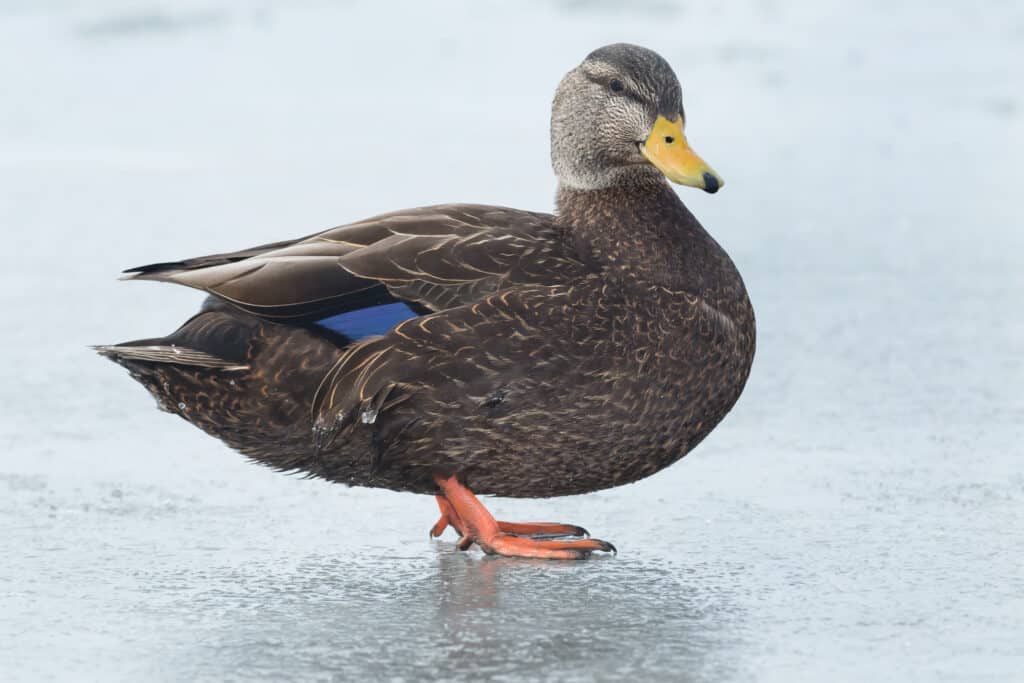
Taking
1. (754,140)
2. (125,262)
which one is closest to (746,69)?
(754,140)

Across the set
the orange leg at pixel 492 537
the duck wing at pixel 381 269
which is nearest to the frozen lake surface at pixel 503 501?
the orange leg at pixel 492 537

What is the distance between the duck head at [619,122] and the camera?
3963 millimetres

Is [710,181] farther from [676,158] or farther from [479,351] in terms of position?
[479,351]

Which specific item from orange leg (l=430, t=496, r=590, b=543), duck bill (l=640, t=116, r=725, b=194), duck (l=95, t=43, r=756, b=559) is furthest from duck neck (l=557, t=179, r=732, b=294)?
orange leg (l=430, t=496, r=590, b=543)

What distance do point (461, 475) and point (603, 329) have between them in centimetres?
44

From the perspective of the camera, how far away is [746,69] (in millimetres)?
8852

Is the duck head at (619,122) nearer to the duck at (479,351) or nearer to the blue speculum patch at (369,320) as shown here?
the duck at (479,351)

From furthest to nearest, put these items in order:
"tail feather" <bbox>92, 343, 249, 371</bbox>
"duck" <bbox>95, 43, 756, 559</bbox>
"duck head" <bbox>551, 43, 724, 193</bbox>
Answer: "duck head" <bbox>551, 43, 724, 193</bbox> → "tail feather" <bbox>92, 343, 249, 371</bbox> → "duck" <bbox>95, 43, 756, 559</bbox>

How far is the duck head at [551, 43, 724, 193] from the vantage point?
396cm

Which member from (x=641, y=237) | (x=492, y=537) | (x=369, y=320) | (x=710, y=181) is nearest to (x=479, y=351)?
(x=369, y=320)

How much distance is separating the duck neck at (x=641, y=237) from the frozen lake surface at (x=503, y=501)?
0.55 meters

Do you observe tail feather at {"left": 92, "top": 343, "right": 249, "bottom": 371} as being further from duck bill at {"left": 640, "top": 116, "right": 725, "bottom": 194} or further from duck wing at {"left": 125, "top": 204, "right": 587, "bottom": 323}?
duck bill at {"left": 640, "top": 116, "right": 725, "bottom": 194}

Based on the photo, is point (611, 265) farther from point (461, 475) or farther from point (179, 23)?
point (179, 23)

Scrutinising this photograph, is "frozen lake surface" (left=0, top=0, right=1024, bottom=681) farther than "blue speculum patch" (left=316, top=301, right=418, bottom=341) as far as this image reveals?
No
